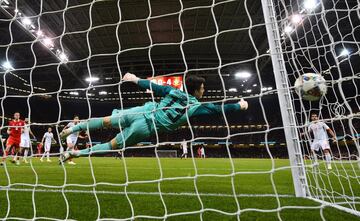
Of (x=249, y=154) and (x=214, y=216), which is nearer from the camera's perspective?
(x=214, y=216)

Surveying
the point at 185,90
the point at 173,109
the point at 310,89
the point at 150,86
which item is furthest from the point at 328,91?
the point at 150,86

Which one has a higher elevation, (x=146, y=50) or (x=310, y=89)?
(x=146, y=50)

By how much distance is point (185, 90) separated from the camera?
2.85 metres

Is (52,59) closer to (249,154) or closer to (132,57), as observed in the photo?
(132,57)

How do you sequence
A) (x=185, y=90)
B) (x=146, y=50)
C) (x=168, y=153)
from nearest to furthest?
1. (x=185, y=90)
2. (x=146, y=50)
3. (x=168, y=153)

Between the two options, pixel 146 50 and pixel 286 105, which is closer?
pixel 286 105

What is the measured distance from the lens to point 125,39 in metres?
17.1

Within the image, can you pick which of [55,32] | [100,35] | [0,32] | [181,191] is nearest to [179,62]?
[100,35]

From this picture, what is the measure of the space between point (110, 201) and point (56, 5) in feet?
41.6

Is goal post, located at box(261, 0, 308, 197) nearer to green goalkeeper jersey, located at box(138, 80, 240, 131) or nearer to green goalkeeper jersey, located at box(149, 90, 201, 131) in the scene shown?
green goalkeeper jersey, located at box(138, 80, 240, 131)

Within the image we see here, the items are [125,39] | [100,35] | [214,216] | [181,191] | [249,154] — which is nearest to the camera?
[214,216]

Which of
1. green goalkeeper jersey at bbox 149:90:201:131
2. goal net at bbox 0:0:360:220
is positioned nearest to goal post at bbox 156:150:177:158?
goal net at bbox 0:0:360:220

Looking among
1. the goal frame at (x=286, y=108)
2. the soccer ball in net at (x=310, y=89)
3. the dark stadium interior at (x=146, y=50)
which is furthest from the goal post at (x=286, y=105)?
the dark stadium interior at (x=146, y=50)

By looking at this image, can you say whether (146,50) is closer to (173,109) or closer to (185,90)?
(173,109)
